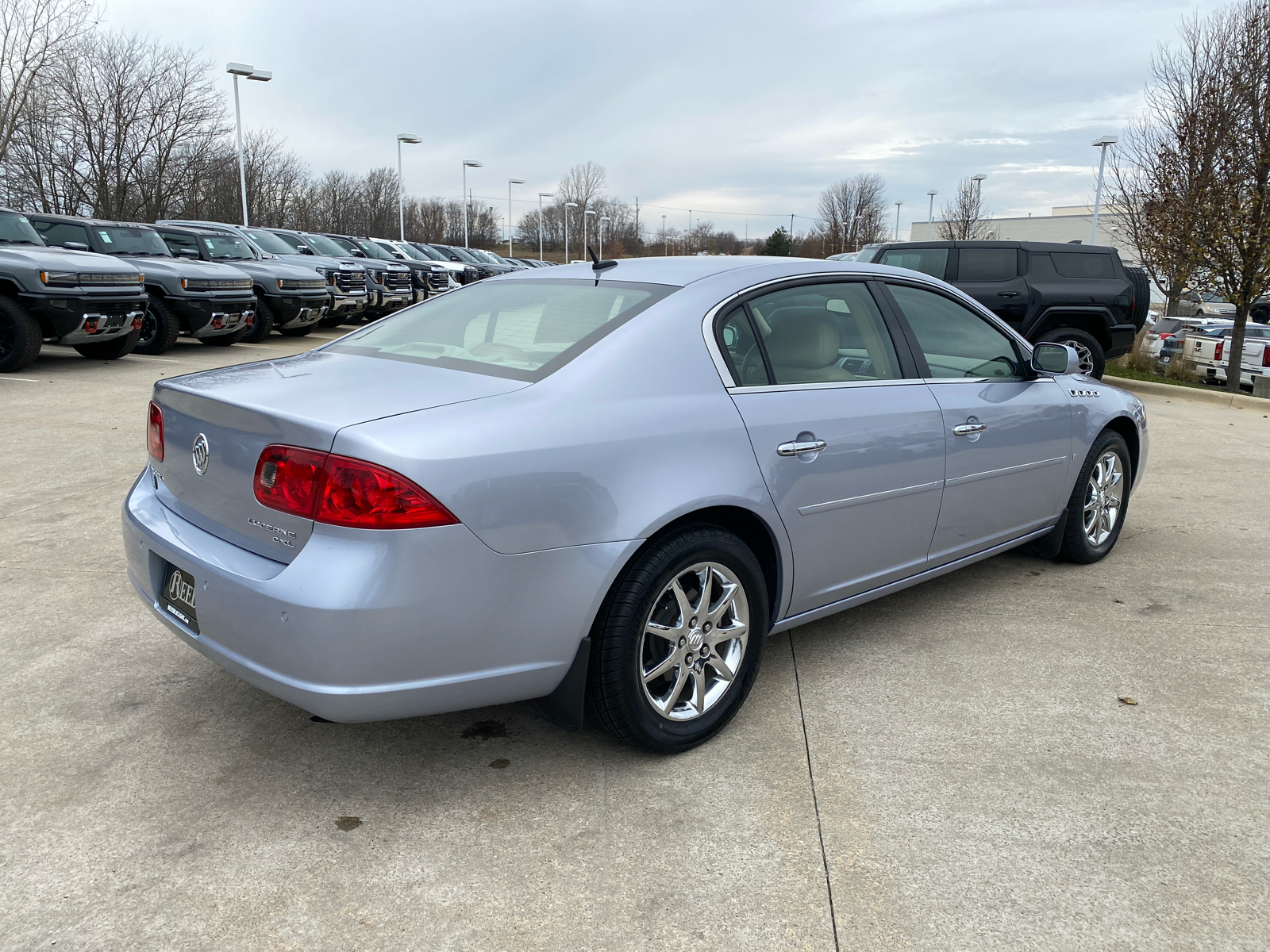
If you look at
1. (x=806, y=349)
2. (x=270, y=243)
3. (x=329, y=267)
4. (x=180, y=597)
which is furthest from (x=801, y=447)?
(x=270, y=243)

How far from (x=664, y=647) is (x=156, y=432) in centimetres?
174

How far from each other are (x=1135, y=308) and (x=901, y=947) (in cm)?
1209

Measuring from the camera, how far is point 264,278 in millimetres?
14211

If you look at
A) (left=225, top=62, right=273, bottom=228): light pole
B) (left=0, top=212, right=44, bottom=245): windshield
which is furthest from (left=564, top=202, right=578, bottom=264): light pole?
(left=0, top=212, right=44, bottom=245): windshield

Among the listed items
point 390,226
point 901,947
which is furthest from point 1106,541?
point 390,226

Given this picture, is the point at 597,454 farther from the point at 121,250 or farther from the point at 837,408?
the point at 121,250

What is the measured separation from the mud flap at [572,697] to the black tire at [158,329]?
11.7 m

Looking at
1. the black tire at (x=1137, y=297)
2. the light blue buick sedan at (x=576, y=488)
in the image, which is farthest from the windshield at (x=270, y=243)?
the light blue buick sedan at (x=576, y=488)

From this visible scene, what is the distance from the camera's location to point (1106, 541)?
196 inches

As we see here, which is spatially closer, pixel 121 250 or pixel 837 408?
pixel 837 408

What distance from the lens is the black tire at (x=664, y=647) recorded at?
265 cm

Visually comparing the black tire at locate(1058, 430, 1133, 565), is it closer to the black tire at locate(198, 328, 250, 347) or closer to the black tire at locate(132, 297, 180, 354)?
the black tire at locate(132, 297, 180, 354)

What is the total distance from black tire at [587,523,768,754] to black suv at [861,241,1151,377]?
10.1 metres

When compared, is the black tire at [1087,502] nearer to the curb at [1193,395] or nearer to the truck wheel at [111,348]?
the curb at [1193,395]
